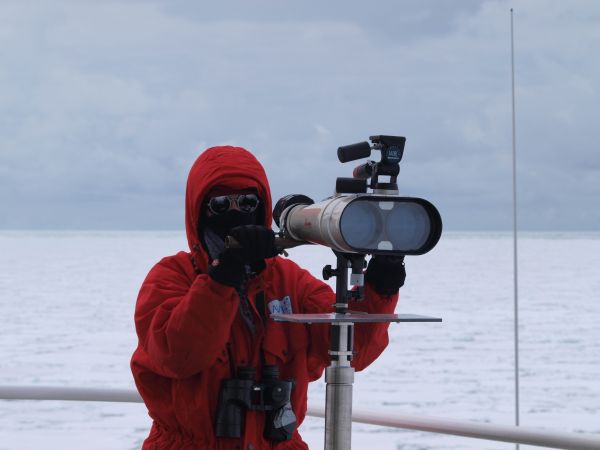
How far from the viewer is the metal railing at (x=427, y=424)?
5.54 feet

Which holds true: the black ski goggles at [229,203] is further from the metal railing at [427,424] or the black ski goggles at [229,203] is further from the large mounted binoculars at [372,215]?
the metal railing at [427,424]

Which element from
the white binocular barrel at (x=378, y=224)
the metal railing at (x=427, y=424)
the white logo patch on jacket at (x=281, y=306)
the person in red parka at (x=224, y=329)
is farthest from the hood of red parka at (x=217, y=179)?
the metal railing at (x=427, y=424)

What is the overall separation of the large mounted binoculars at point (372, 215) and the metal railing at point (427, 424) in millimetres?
551

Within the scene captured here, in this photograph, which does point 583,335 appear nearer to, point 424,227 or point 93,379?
point 93,379

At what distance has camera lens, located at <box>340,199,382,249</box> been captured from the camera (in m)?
1.28

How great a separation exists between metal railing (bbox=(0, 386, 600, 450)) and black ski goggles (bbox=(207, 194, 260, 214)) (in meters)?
0.53

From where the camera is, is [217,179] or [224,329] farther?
[217,179]

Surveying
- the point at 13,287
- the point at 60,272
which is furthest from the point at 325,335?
the point at 60,272

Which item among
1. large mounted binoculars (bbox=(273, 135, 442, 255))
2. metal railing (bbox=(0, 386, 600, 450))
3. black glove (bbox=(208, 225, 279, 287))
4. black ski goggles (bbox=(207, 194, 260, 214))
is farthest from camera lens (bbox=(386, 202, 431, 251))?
metal railing (bbox=(0, 386, 600, 450))

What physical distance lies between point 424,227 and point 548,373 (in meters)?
8.49

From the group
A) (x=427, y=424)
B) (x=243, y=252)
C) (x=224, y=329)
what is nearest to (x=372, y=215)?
(x=243, y=252)

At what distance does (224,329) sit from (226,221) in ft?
0.70

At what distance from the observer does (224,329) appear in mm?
1436

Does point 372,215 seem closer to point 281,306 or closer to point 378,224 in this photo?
point 378,224
